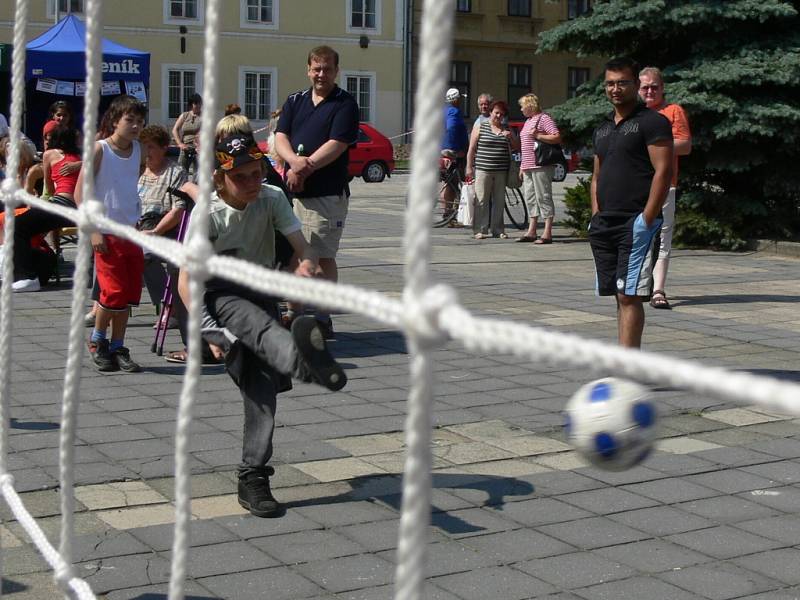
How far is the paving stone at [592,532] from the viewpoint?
13.4 feet

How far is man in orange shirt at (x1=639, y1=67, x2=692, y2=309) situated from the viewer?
320 inches

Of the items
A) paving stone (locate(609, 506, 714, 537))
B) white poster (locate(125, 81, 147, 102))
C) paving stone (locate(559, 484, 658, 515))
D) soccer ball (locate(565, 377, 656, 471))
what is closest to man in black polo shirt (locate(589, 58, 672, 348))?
paving stone (locate(559, 484, 658, 515))

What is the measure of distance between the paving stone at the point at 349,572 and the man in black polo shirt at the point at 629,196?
2.77m

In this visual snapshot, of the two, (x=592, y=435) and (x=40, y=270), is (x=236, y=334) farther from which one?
(x=40, y=270)

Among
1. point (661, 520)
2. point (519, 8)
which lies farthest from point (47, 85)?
point (519, 8)

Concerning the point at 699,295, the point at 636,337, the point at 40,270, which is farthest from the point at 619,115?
the point at 40,270

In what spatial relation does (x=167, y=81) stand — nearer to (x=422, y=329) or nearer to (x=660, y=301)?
(x=660, y=301)

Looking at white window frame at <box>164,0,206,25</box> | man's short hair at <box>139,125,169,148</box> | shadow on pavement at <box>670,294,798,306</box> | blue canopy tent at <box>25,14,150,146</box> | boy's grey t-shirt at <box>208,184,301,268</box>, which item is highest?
A: white window frame at <box>164,0,206,25</box>

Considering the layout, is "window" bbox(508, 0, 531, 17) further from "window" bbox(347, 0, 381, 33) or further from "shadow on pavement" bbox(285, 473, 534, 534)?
"shadow on pavement" bbox(285, 473, 534, 534)

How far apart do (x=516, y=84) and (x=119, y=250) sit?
37603 mm

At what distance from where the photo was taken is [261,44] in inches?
1448

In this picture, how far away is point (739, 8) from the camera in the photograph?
13.4 meters

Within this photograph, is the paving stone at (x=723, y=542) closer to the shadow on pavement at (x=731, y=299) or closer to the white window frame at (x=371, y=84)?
the shadow on pavement at (x=731, y=299)

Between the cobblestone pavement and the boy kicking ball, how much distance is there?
0.21 meters
